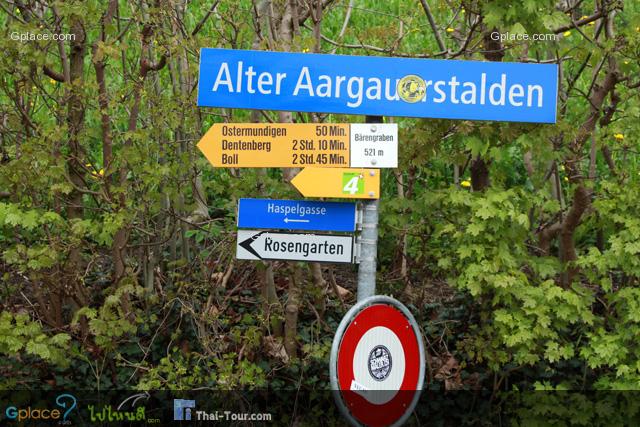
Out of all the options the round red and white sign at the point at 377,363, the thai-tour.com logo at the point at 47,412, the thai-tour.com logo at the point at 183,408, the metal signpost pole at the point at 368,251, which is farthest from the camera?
the thai-tour.com logo at the point at 47,412

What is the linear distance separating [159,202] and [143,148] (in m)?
0.41

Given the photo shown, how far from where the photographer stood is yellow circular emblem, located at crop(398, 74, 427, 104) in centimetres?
389

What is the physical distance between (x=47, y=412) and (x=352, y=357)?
2712mm

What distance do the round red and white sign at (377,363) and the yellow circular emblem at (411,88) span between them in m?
0.92

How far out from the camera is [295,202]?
3.91 m

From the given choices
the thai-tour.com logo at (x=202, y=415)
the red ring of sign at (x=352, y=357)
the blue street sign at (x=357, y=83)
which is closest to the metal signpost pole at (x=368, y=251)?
the red ring of sign at (x=352, y=357)

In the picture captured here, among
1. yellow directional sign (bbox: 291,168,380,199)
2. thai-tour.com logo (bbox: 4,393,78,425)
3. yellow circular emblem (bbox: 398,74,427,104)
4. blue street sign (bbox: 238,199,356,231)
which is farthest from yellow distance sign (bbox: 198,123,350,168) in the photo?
thai-tour.com logo (bbox: 4,393,78,425)

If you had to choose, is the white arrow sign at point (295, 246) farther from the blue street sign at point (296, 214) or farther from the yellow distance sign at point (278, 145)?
the yellow distance sign at point (278, 145)

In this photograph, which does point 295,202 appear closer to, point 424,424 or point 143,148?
point 143,148

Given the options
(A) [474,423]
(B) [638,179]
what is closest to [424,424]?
(A) [474,423]

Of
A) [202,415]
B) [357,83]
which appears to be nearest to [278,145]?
[357,83]

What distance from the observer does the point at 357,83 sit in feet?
12.8

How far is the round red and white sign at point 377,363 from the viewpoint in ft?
11.2

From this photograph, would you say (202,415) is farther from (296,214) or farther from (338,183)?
(338,183)
